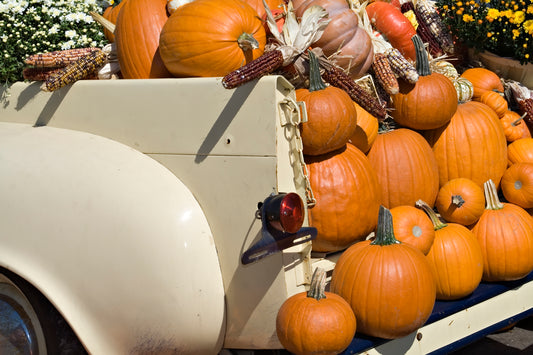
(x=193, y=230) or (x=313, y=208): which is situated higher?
(x=193, y=230)

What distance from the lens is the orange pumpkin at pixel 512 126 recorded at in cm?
424

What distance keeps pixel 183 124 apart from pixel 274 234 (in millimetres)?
613

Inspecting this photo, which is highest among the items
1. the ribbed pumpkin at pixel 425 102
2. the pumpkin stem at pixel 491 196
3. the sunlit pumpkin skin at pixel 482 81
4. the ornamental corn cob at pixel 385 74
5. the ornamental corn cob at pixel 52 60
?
the ornamental corn cob at pixel 52 60

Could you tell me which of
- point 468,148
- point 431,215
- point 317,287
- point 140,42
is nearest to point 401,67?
point 468,148

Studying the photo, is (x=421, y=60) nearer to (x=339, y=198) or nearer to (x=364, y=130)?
(x=364, y=130)

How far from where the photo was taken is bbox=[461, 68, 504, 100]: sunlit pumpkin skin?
442 cm

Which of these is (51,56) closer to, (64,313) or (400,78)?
(64,313)

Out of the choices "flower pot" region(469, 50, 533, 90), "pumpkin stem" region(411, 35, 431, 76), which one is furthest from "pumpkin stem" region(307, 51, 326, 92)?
"flower pot" region(469, 50, 533, 90)

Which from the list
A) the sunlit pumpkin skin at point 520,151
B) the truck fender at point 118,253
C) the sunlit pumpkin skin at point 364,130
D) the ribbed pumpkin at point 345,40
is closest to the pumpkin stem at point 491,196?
the sunlit pumpkin skin at point 520,151

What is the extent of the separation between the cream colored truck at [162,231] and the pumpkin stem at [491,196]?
1.44m

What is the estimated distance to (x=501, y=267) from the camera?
338 cm

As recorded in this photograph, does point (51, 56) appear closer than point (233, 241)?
No

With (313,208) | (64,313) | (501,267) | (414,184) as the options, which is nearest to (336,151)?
(313,208)

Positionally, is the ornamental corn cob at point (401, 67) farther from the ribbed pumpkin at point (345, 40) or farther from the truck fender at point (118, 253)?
the truck fender at point (118, 253)
